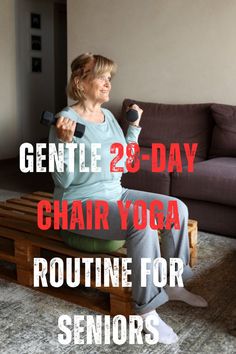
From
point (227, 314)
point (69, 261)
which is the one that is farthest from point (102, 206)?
point (227, 314)

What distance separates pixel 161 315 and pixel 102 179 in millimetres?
637

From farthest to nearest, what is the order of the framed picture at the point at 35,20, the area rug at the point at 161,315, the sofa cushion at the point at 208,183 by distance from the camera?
the framed picture at the point at 35,20 < the sofa cushion at the point at 208,183 < the area rug at the point at 161,315

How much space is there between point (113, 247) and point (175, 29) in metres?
2.55

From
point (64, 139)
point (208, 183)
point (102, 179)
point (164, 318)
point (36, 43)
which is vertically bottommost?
point (164, 318)

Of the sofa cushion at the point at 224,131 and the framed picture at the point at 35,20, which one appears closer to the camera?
the sofa cushion at the point at 224,131

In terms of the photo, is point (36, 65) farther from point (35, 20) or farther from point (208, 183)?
point (208, 183)

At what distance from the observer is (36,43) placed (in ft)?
19.7

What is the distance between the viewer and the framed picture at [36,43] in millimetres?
5927

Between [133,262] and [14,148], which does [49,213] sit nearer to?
[133,262]

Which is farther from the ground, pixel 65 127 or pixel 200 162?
pixel 65 127

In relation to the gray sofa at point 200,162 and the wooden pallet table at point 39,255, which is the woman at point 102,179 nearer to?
the wooden pallet table at point 39,255

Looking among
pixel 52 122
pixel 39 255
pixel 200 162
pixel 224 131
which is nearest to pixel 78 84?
pixel 52 122

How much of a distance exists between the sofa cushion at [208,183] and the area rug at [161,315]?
1.97ft

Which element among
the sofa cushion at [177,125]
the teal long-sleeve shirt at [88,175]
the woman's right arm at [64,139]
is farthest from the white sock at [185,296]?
the sofa cushion at [177,125]
